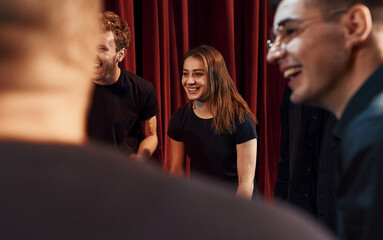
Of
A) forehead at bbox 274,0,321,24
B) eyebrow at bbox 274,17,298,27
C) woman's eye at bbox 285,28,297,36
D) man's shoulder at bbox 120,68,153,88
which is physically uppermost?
forehead at bbox 274,0,321,24

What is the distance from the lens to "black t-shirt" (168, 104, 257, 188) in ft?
7.57

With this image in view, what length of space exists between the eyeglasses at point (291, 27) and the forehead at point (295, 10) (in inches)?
0.4

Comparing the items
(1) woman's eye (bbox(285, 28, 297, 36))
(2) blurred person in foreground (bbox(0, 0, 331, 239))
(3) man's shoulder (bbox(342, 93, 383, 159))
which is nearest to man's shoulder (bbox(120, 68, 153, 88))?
(1) woman's eye (bbox(285, 28, 297, 36))

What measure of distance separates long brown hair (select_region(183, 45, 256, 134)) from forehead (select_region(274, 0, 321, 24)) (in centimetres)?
119

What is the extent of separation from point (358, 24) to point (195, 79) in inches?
59.8

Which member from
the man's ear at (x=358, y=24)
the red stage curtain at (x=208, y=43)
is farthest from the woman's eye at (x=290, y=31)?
the red stage curtain at (x=208, y=43)

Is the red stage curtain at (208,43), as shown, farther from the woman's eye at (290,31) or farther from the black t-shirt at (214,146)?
the woman's eye at (290,31)

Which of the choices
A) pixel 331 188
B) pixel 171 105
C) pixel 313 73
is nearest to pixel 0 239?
pixel 313 73

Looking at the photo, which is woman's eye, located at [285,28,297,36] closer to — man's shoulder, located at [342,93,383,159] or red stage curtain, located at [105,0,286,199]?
man's shoulder, located at [342,93,383,159]

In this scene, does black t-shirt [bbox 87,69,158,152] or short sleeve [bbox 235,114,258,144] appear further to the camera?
black t-shirt [bbox 87,69,158,152]

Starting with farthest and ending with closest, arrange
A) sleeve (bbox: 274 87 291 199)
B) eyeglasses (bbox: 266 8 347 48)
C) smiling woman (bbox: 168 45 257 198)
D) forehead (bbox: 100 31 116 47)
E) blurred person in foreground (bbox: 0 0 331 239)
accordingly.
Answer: forehead (bbox: 100 31 116 47)
smiling woman (bbox: 168 45 257 198)
sleeve (bbox: 274 87 291 199)
eyeglasses (bbox: 266 8 347 48)
blurred person in foreground (bbox: 0 0 331 239)

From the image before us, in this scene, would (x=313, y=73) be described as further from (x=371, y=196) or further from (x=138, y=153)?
(x=138, y=153)

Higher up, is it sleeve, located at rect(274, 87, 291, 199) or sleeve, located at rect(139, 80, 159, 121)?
sleeve, located at rect(139, 80, 159, 121)

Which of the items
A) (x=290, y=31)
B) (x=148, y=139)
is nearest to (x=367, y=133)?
(x=290, y=31)
